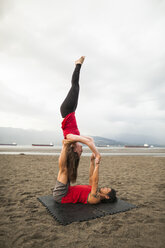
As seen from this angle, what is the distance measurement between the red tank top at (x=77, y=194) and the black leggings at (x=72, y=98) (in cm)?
162

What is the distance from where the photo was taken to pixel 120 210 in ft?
10.6

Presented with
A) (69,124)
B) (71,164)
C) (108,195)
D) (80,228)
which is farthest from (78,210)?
(69,124)

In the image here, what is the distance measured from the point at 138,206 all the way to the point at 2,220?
2.78 meters

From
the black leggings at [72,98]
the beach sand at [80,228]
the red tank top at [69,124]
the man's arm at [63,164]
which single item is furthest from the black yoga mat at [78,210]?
the black leggings at [72,98]

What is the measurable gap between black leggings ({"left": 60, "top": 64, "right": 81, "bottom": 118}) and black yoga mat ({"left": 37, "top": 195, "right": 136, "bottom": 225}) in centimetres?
187

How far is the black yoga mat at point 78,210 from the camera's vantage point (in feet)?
9.34

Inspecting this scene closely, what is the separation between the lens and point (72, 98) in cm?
304

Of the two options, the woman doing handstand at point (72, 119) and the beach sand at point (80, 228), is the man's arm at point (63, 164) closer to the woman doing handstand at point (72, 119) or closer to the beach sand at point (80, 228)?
the woman doing handstand at point (72, 119)

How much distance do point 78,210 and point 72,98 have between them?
2219mm

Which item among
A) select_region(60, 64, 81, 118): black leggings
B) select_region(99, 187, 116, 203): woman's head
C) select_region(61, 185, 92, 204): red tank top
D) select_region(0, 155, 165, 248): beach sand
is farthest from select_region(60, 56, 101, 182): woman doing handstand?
select_region(0, 155, 165, 248): beach sand

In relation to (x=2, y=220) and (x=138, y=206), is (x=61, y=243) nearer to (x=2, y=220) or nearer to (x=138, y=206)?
(x=2, y=220)

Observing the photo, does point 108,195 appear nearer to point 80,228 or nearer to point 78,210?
point 78,210

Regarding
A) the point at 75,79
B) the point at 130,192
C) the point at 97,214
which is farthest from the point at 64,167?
the point at 130,192

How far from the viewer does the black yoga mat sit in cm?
285
